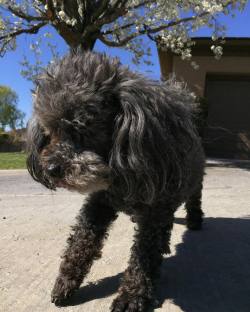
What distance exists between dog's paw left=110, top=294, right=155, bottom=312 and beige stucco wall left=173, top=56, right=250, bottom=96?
11.1 m

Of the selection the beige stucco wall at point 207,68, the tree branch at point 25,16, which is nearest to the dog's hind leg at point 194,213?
the tree branch at point 25,16

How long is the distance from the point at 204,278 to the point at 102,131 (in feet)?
3.99

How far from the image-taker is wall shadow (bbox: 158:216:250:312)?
2264mm

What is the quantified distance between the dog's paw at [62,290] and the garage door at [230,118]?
10.8 meters

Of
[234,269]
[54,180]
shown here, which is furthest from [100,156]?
[234,269]

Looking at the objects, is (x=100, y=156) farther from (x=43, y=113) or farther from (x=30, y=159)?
(x=30, y=159)

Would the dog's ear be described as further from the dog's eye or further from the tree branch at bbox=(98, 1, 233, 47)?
the tree branch at bbox=(98, 1, 233, 47)

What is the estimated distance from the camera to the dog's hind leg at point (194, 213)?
382 cm

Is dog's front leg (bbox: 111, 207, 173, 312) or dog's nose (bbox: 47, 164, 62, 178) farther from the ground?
dog's nose (bbox: 47, 164, 62, 178)

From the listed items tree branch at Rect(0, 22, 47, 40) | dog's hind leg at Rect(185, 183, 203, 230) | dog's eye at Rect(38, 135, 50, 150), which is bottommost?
dog's hind leg at Rect(185, 183, 203, 230)

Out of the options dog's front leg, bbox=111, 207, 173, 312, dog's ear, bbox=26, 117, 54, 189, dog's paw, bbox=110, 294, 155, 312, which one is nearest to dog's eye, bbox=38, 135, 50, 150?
dog's ear, bbox=26, 117, 54, 189

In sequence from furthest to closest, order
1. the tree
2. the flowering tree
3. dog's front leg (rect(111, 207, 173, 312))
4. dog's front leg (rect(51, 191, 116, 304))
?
1. the tree
2. the flowering tree
3. dog's front leg (rect(51, 191, 116, 304))
4. dog's front leg (rect(111, 207, 173, 312))

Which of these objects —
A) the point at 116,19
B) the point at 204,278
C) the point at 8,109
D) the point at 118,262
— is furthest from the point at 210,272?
the point at 8,109

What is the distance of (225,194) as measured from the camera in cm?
596
